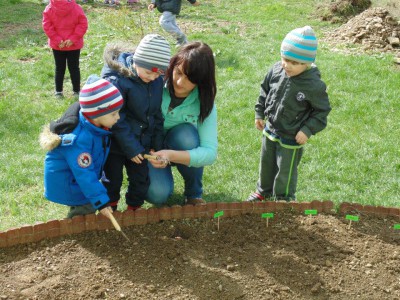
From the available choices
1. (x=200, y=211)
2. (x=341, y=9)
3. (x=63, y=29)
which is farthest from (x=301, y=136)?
(x=341, y=9)

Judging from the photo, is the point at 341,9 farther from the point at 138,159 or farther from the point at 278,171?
the point at 138,159

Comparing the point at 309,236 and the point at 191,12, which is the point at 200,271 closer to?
the point at 309,236

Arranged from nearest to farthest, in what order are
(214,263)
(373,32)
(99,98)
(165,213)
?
(99,98)
(214,263)
(165,213)
(373,32)

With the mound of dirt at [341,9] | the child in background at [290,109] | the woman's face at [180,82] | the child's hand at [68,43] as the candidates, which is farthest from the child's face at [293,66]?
the mound of dirt at [341,9]

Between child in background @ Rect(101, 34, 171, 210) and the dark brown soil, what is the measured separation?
0.46 meters

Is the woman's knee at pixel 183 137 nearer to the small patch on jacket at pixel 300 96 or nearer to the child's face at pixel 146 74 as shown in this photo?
the child's face at pixel 146 74

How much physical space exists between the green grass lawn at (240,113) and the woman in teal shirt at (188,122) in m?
0.34

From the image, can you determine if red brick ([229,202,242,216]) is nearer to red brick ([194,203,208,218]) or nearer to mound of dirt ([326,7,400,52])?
red brick ([194,203,208,218])

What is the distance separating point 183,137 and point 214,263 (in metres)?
1.01

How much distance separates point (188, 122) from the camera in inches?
158

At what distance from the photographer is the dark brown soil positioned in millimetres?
3164

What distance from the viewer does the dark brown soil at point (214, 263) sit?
125 inches

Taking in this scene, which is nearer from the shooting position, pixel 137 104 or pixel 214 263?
pixel 214 263

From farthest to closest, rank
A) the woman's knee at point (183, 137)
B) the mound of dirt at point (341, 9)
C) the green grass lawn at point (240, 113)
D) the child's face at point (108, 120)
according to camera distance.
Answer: the mound of dirt at point (341, 9), the green grass lawn at point (240, 113), the woman's knee at point (183, 137), the child's face at point (108, 120)
